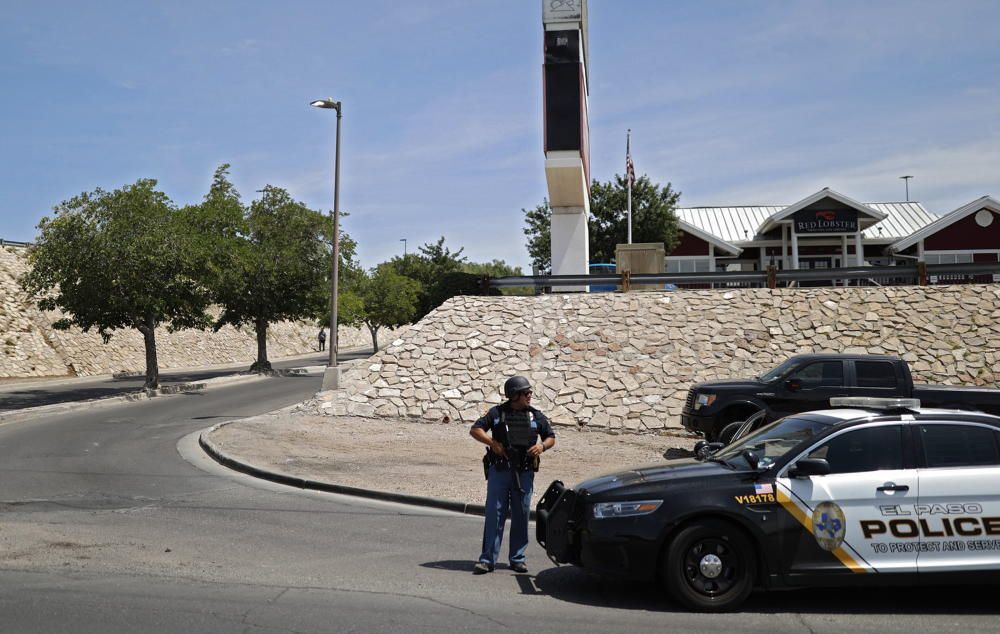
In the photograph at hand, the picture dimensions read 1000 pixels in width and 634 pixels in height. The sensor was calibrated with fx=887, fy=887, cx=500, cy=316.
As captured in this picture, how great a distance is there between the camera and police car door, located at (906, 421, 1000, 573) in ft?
21.2

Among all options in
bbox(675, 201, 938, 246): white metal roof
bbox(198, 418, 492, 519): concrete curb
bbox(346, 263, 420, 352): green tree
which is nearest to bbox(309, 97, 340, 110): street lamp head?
bbox(198, 418, 492, 519): concrete curb

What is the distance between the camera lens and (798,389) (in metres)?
15.2

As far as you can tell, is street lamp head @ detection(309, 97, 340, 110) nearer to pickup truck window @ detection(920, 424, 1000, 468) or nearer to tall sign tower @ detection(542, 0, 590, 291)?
tall sign tower @ detection(542, 0, 590, 291)

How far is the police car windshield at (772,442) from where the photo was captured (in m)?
6.95

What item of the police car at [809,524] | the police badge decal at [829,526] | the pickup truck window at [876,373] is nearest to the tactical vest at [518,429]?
the police car at [809,524]

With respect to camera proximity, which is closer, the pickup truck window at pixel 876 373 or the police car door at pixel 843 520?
the police car door at pixel 843 520

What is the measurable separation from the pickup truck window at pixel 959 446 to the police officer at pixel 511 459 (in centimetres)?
294

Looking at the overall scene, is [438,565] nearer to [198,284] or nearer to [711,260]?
[198,284]

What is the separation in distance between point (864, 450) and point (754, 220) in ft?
140

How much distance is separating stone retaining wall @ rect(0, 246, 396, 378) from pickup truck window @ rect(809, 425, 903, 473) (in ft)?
110

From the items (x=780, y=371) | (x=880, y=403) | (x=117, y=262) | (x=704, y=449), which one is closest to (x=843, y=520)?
(x=880, y=403)

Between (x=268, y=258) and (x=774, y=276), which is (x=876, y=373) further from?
(x=268, y=258)

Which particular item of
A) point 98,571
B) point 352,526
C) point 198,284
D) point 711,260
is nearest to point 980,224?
point 711,260

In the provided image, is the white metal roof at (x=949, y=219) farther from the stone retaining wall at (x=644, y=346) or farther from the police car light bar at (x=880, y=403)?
the police car light bar at (x=880, y=403)
